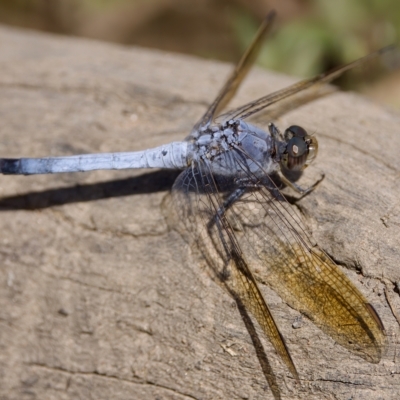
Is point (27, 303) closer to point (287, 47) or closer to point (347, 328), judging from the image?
point (347, 328)

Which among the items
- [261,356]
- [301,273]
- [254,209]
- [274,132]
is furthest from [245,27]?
[261,356]

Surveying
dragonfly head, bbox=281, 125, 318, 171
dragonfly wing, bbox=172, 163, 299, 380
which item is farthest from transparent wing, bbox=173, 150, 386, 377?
dragonfly head, bbox=281, 125, 318, 171

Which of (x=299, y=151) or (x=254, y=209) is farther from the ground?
(x=299, y=151)

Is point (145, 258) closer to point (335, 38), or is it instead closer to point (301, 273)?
point (301, 273)

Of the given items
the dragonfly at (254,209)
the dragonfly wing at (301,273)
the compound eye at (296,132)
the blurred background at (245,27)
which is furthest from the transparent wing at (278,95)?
the blurred background at (245,27)

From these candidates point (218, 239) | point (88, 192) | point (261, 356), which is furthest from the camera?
point (88, 192)

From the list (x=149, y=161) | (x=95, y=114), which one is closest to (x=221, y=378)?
(x=149, y=161)

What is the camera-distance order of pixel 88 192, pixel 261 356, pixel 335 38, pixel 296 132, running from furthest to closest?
pixel 335 38, pixel 88 192, pixel 296 132, pixel 261 356

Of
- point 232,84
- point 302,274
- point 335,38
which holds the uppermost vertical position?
point 335,38
